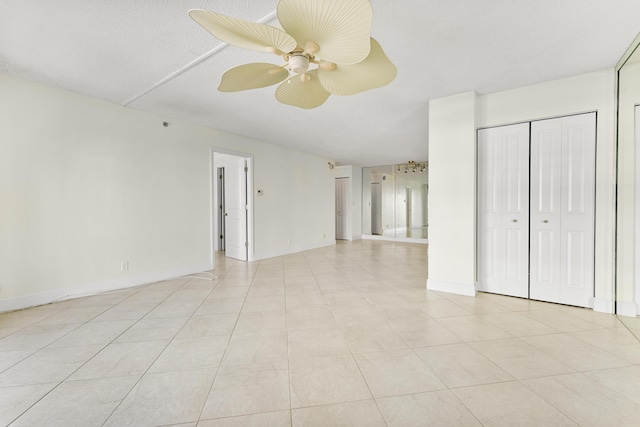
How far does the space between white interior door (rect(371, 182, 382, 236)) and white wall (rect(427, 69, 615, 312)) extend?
18.2 ft

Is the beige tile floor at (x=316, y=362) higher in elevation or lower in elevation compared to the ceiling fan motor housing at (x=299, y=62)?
lower

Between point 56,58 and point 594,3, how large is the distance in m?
4.39

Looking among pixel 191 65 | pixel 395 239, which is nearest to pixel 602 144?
pixel 191 65

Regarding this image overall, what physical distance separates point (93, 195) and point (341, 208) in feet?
22.2

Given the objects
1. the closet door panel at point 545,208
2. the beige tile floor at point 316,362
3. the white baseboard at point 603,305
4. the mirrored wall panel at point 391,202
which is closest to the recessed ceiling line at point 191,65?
the beige tile floor at point 316,362

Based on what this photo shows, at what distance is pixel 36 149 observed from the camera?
2988 mm

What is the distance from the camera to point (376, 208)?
30.3ft

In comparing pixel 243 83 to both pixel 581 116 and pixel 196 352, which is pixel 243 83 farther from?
pixel 581 116

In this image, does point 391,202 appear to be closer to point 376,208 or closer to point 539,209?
point 376,208

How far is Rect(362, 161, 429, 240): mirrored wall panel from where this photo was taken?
28.8ft

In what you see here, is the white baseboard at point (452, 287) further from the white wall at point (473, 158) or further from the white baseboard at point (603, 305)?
the white baseboard at point (603, 305)

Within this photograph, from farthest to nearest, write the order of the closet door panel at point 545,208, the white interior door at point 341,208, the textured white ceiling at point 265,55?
the white interior door at point 341,208
the closet door panel at point 545,208
the textured white ceiling at point 265,55

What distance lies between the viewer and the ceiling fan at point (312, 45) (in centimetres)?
118

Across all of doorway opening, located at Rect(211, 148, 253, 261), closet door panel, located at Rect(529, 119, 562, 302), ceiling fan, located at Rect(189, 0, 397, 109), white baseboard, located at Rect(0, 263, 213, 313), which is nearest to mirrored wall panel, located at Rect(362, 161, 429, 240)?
doorway opening, located at Rect(211, 148, 253, 261)
